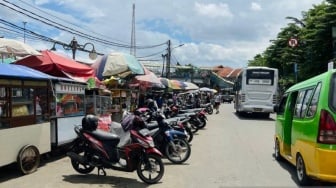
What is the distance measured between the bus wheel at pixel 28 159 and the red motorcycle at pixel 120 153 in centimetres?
104

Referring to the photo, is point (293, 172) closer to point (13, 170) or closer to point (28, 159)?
point (28, 159)

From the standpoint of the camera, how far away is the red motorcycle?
8.75 m

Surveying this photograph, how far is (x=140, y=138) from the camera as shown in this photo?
8938 millimetres

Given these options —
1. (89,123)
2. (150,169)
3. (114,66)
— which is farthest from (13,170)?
(114,66)

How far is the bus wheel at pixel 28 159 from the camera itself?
934cm

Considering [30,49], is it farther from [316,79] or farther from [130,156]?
[316,79]

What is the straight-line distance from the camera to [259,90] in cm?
3038

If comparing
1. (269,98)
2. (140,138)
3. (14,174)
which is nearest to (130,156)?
(140,138)

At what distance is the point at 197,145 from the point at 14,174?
271 inches

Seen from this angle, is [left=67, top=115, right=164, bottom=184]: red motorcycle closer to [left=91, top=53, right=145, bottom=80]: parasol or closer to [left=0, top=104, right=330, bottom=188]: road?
[left=0, top=104, right=330, bottom=188]: road

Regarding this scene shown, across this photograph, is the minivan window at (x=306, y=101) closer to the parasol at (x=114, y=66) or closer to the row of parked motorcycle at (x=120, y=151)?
the row of parked motorcycle at (x=120, y=151)

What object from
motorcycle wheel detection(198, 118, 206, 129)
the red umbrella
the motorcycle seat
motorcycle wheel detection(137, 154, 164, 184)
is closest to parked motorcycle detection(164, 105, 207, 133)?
motorcycle wheel detection(198, 118, 206, 129)

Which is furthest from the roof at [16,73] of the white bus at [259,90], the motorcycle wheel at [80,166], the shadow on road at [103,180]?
the white bus at [259,90]

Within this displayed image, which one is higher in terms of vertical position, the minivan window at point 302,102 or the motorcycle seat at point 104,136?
the minivan window at point 302,102
